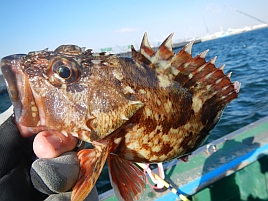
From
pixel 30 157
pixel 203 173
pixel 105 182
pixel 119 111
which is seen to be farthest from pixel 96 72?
pixel 105 182

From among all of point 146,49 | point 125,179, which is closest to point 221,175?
point 125,179

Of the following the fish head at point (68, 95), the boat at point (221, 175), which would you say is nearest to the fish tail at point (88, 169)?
the fish head at point (68, 95)

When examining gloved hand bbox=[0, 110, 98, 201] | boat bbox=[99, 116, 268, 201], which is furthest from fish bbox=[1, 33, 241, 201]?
boat bbox=[99, 116, 268, 201]

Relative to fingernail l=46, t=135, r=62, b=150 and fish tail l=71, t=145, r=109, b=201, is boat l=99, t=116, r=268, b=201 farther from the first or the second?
fingernail l=46, t=135, r=62, b=150

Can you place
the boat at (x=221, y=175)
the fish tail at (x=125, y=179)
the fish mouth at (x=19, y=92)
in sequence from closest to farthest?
the fish mouth at (x=19, y=92), the fish tail at (x=125, y=179), the boat at (x=221, y=175)

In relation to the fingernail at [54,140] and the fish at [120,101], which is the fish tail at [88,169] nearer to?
the fish at [120,101]

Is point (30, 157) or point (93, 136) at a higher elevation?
point (93, 136)

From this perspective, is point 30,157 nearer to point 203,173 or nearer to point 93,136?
point 93,136
